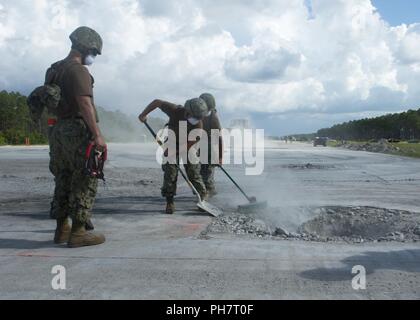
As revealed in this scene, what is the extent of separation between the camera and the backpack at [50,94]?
15.6 feet

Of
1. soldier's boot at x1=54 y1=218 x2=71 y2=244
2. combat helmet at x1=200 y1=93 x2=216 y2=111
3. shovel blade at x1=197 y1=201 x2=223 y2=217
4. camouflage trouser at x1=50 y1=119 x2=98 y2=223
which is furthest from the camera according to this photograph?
combat helmet at x1=200 y1=93 x2=216 y2=111

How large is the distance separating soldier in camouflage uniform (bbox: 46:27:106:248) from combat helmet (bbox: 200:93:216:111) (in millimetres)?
4319

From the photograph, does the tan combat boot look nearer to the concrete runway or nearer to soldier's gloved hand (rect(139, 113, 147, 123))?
the concrete runway

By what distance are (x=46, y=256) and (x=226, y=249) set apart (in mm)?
1603

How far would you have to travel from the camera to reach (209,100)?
9.23m

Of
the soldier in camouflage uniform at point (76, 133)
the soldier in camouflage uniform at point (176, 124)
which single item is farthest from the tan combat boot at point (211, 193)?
the soldier in camouflage uniform at point (76, 133)

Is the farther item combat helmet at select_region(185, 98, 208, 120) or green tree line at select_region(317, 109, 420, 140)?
green tree line at select_region(317, 109, 420, 140)

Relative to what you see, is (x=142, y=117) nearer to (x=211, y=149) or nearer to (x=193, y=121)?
(x=193, y=121)

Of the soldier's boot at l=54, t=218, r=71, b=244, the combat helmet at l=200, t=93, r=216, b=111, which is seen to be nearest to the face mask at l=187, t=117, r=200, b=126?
the combat helmet at l=200, t=93, r=216, b=111

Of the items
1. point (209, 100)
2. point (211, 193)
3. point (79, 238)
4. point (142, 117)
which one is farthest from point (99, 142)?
point (211, 193)

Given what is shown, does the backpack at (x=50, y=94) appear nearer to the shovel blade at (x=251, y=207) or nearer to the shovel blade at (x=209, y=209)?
the shovel blade at (x=209, y=209)

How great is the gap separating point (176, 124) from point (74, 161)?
2773 mm

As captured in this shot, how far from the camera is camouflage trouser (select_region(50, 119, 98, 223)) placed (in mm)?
4855
